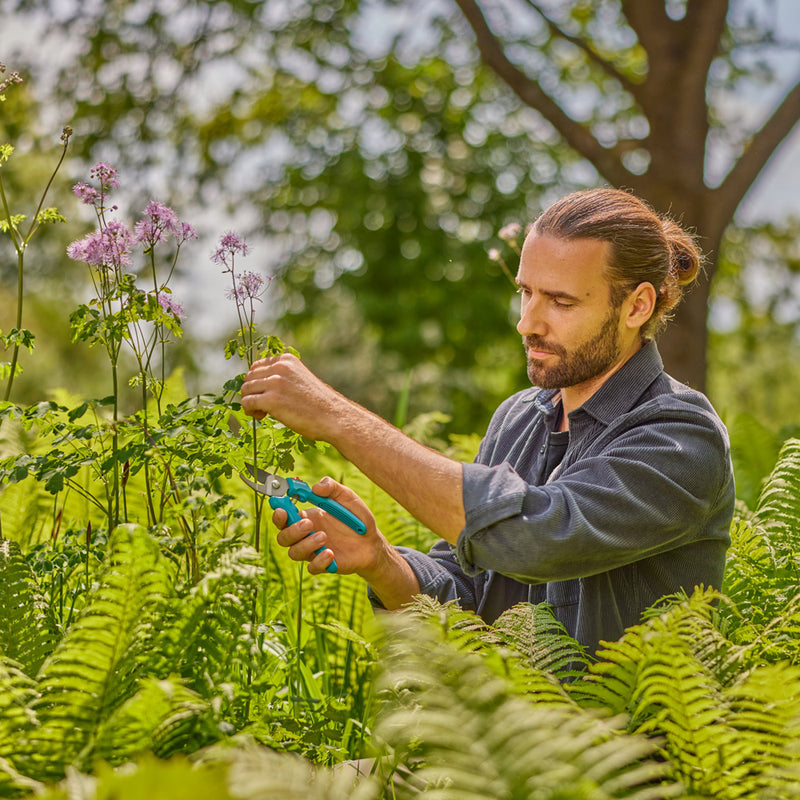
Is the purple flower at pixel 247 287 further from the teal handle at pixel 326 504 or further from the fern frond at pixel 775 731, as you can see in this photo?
the fern frond at pixel 775 731

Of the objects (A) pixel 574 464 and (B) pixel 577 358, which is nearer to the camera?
(A) pixel 574 464

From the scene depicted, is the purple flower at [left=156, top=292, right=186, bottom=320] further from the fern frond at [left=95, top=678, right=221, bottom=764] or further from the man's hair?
the man's hair

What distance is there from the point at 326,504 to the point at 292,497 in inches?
3.9

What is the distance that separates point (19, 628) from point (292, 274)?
9254mm

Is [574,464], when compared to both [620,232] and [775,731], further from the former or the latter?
[775,731]

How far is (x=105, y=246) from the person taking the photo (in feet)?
6.68

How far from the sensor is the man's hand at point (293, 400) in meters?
1.95

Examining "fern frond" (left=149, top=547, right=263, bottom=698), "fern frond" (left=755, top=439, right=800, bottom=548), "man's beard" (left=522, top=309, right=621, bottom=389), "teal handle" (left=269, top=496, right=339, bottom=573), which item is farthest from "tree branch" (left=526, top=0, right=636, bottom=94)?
"fern frond" (left=149, top=547, right=263, bottom=698)

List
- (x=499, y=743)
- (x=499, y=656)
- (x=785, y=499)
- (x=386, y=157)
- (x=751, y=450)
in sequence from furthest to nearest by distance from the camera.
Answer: (x=386, y=157) → (x=751, y=450) → (x=785, y=499) → (x=499, y=656) → (x=499, y=743)

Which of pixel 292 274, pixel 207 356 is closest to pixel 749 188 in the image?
pixel 292 274

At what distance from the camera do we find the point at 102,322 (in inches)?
80.7

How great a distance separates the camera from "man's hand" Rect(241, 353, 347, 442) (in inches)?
76.7

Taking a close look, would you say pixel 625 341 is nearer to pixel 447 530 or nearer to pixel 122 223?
pixel 447 530

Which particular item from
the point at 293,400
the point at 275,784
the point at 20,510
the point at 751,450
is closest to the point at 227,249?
Answer: the point at 293,400
